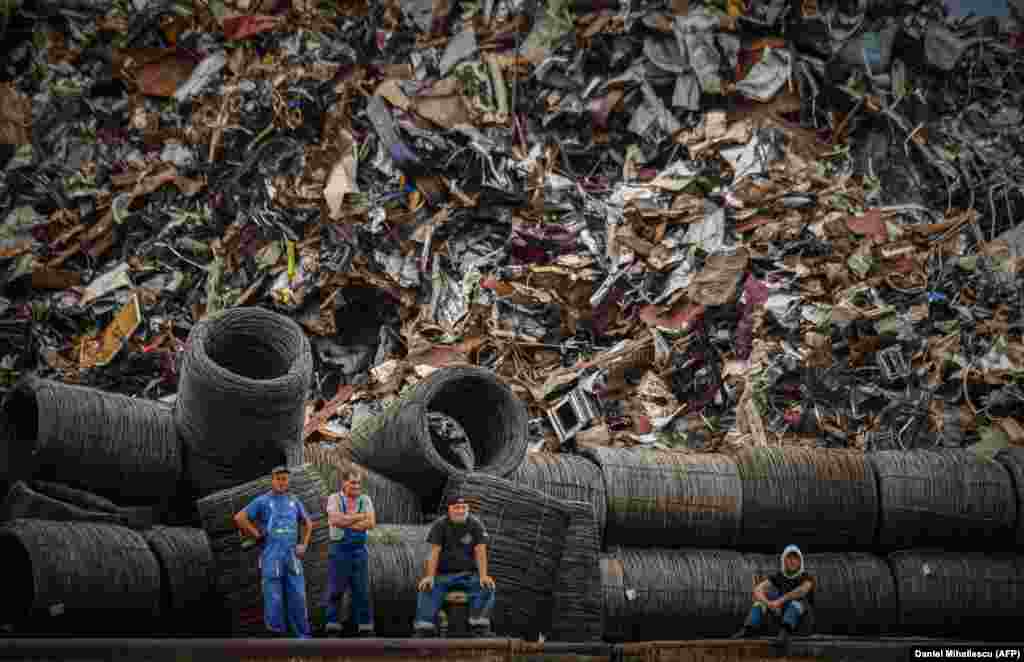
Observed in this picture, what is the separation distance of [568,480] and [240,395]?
8.63 ft

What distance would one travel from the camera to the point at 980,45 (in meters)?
15.6

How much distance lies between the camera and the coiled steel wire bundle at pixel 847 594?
10227 mm

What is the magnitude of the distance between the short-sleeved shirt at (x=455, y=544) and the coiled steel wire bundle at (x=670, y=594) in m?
2.12

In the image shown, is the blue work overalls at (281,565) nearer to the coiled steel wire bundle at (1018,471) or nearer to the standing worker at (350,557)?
the standing worker at (350,557)

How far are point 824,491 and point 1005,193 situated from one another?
5740mm

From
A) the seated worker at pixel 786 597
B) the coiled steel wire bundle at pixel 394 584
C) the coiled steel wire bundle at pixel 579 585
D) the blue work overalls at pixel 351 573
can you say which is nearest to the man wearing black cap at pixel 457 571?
the blue work overalls at pixel 351 573

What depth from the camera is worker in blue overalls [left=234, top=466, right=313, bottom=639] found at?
7645mm

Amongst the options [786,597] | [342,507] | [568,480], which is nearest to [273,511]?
[342,507]

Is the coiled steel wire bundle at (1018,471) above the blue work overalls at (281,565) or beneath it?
above

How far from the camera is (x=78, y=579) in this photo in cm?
782

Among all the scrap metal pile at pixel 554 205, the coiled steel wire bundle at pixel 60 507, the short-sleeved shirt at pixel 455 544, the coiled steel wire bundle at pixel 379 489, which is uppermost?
the scrap metal pile at pixel 554 205

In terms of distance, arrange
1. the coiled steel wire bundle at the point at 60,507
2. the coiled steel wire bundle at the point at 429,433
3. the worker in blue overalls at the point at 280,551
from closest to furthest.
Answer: the worker in blue overalls at the point at 280,551 → the coiled steel wire bundle at the point at 60,507 → the coiled steel wire bundle at the point at 429,433

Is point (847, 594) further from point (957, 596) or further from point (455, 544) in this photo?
point (455, 544)

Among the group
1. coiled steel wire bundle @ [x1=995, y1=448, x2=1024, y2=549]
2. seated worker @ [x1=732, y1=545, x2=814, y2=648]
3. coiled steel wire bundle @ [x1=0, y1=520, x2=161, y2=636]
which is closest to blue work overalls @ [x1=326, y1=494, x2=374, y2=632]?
coiled steel wire bundle @ [x1=0, y1=520, x2=161, y2=636]
